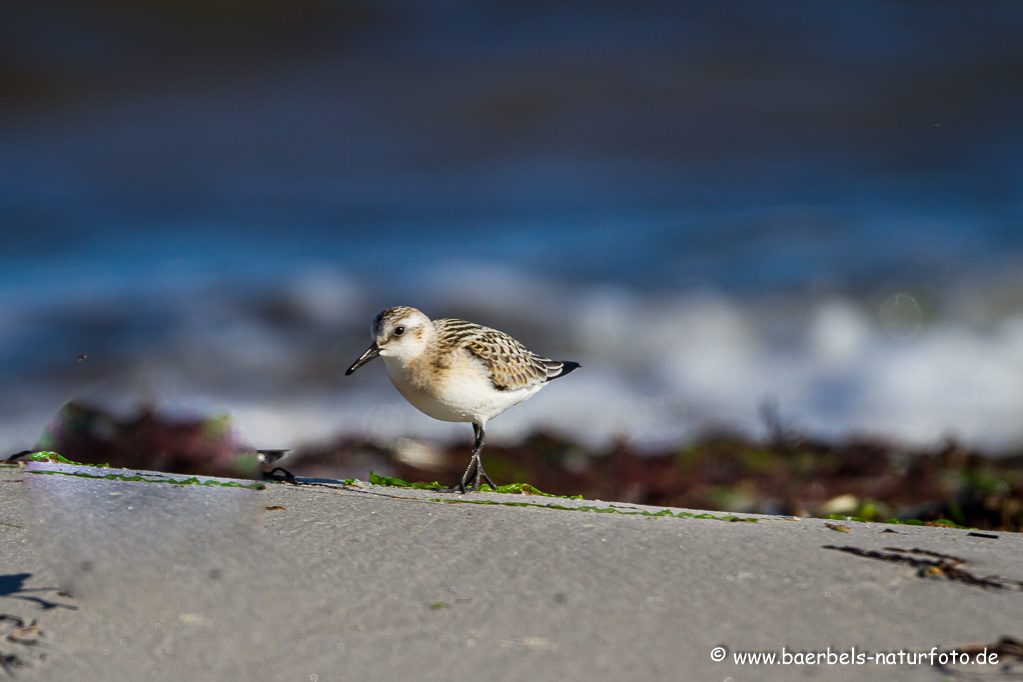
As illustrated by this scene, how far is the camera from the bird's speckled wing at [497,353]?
473 centimetres

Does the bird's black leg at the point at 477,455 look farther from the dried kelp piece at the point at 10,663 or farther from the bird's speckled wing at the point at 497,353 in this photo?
the dried kelp piece at the point at 10,663

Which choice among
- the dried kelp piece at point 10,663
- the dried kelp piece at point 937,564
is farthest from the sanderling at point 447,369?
the dried kelp piece at point 10,663

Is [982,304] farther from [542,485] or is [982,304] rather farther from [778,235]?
[542,485]

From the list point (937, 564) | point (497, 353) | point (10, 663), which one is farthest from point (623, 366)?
point (10, 663)

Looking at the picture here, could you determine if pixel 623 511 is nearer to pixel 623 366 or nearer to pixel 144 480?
pixel 144 480

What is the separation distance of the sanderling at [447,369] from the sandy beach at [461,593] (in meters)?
1.21

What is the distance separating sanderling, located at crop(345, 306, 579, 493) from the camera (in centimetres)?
450

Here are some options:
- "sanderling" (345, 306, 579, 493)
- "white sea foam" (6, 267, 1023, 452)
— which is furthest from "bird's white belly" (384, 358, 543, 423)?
"white sea foam" (6, 267, 1023, 452)

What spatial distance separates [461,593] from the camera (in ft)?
8.36

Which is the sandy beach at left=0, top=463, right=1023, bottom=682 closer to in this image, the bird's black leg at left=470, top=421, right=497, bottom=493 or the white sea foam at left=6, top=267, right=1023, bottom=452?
the bird's black leg at left=470, top=421, right=497, bottom=493

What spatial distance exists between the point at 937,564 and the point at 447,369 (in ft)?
8.10

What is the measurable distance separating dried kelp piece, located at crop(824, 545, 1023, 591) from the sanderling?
80.3 inches

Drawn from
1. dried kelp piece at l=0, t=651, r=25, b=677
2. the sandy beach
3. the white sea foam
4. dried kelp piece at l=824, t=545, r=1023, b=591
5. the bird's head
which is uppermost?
the white sea foam

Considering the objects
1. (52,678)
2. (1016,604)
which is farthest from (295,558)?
(1016,604)
